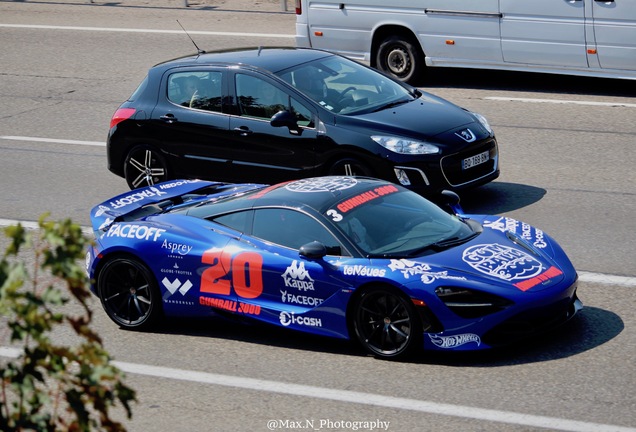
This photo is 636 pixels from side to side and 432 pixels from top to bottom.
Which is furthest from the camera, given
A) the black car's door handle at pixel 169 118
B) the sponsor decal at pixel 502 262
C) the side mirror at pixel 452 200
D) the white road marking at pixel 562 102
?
the white road marking at pixel 562 102

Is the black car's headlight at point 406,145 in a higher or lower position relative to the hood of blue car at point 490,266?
higher

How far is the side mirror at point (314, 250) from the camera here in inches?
311

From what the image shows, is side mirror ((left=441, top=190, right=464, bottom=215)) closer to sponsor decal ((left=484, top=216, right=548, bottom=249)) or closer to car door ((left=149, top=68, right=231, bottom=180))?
sponsor decal ((left=484, top=216, right=548, bottom=249))

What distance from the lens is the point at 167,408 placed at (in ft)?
23.8

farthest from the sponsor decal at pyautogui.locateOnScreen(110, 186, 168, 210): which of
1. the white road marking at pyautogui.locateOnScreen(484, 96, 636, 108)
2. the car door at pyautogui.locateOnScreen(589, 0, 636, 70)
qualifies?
the car door at pyautogui.locateOnScreen(589, 0, 636, 70)

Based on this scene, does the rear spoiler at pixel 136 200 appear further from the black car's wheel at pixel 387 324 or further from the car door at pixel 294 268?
the black car's wheel at pixel 387 324

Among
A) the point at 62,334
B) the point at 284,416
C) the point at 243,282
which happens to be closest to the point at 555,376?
the point at 284,416

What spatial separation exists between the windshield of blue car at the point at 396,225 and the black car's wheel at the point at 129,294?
1.64 meters

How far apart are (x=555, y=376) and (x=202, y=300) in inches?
110

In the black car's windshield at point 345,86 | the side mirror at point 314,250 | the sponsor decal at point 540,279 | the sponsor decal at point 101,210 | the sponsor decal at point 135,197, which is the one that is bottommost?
the sponsor decal at point 540,279

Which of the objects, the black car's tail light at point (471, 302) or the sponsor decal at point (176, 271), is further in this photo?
the sponsor decal at point (176, 271)

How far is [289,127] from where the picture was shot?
11336 mm

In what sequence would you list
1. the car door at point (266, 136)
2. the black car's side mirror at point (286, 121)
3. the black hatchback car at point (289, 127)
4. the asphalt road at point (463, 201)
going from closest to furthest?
1. the asphalt road at point (463, 201)
2. the black hatchback car at point (289, 127)
3. the black car's side mirror at point (286, 121)
4. the car door at point (266, 136)

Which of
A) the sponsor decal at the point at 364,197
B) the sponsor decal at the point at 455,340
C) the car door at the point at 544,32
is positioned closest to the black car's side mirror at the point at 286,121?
the sponsor decal at the point at 364,197
